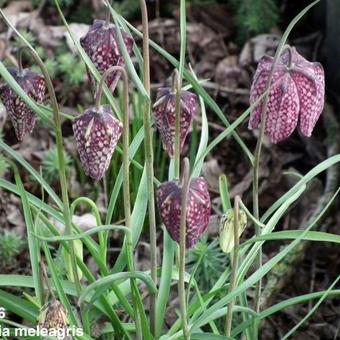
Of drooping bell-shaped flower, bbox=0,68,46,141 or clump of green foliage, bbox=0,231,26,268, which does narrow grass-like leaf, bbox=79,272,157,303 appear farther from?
clump of green foliage, bbox=0,231,26,268

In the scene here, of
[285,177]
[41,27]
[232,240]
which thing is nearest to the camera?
[232,240]

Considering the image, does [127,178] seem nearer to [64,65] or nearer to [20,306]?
[20,306]

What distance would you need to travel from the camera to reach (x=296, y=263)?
2504 millimetres

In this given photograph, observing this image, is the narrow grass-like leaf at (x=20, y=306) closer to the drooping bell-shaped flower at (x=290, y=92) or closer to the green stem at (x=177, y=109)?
the green stem at (x=177, y=109)

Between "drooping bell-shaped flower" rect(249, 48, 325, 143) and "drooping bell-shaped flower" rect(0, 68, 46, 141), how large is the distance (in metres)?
0.42

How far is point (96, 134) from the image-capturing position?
1538 millimetres

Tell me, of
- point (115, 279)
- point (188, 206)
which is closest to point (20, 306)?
point (115, 279)

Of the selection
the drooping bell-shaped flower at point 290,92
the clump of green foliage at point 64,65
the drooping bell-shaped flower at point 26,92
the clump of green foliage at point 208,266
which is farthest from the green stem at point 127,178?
the clump of green foliage at point 64,65

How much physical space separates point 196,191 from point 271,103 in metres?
0.26

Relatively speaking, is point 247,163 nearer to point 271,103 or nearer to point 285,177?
point 285,177

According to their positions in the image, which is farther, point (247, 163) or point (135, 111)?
point (247, 163)

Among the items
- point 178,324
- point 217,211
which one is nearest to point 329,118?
point 217,211

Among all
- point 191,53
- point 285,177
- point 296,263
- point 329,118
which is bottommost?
point 296,263

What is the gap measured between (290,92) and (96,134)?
15.1 inches
